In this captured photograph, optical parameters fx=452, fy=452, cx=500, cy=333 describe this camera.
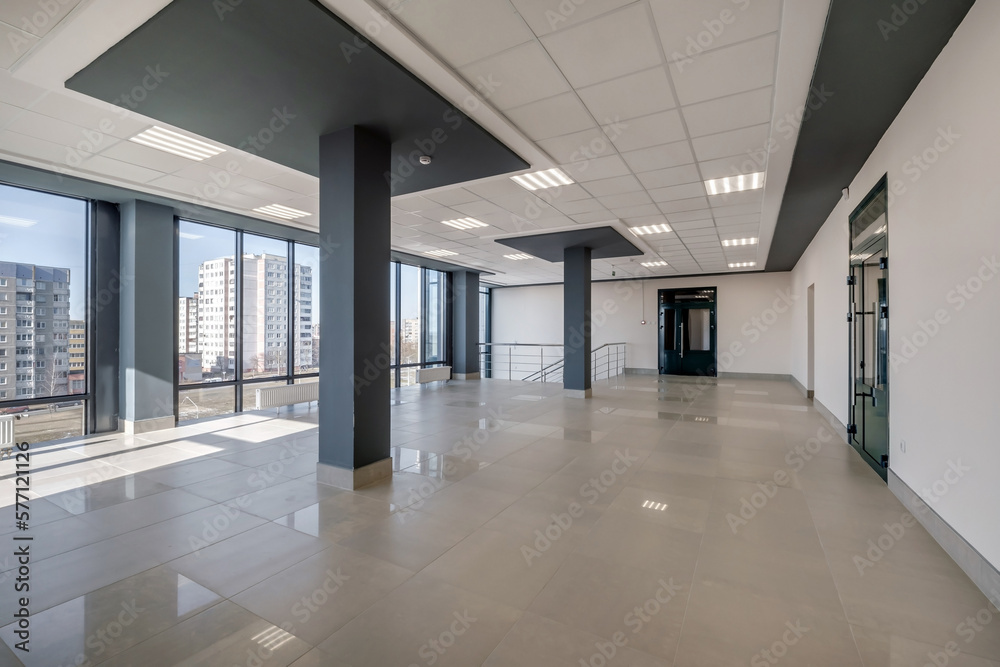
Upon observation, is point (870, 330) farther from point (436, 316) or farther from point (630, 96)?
point (436, 316)

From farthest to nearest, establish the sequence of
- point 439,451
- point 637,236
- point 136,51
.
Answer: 1. point 637,236
2. point 439,451
3. point 136,51

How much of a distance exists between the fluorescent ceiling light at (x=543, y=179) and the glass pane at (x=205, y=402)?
6.23 m

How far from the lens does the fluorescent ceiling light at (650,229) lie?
7.99m

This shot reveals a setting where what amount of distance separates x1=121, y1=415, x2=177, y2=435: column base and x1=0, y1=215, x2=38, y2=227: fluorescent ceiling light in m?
2.83

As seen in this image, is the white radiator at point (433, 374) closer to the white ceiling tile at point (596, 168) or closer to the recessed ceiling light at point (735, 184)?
the white ceiling tile at point (596, 168)

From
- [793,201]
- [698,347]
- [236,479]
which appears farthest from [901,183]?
[698,347]

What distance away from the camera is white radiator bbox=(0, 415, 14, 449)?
5230mm

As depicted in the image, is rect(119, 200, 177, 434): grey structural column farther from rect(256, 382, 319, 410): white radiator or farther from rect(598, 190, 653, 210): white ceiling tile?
rect(598, 190, 653, 210): white ceiling tile

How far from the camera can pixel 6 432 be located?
17.4ft

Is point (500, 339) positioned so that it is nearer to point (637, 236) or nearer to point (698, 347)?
point (698, 347)

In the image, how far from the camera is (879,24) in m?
2.66

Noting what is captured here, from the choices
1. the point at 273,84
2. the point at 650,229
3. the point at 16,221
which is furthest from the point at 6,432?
the point at 650,229

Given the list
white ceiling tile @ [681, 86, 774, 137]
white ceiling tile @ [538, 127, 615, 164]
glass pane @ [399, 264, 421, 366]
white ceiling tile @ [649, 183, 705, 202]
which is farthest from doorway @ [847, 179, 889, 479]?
glass pane @ [399, 264, 421, 366]

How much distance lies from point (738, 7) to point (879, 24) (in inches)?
32.7
